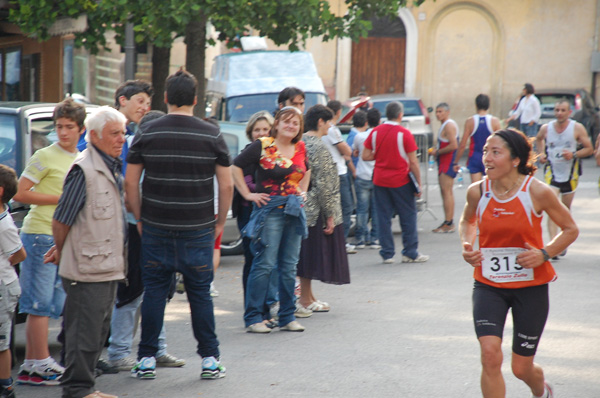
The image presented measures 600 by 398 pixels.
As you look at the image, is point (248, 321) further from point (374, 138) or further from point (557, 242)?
point (374, 138)

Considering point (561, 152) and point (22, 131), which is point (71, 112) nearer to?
point (22, 131)

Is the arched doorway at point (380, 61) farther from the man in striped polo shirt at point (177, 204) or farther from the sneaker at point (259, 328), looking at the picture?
the man in striped polo shirt at point (177, 204)

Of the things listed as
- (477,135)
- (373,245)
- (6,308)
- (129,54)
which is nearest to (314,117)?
(6,308)

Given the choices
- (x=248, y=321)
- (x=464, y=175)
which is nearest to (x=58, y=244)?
(x=248, y=321)

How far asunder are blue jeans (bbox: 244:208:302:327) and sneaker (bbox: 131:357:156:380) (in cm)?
154

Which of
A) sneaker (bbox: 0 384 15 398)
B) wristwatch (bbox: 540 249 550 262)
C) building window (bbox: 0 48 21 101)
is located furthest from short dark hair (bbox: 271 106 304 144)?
building window (bbox: 0 48 21 101)

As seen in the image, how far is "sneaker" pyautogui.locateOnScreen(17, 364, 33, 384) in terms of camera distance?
5979 millimetres

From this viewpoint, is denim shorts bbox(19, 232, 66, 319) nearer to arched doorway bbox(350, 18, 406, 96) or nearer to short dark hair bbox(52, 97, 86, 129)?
short dark hair bbox(52, 97, 86, 129)

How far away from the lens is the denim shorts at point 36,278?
19.5 feet

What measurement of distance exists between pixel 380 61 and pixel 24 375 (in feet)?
88.7

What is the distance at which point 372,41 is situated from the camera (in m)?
31.9

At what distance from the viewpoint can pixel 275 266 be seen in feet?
24.6

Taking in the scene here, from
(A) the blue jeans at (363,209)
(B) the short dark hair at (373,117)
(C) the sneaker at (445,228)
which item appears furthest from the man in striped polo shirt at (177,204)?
(C) the sneaker at (445,228)

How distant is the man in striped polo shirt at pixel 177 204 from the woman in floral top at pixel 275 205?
134 centimetres
